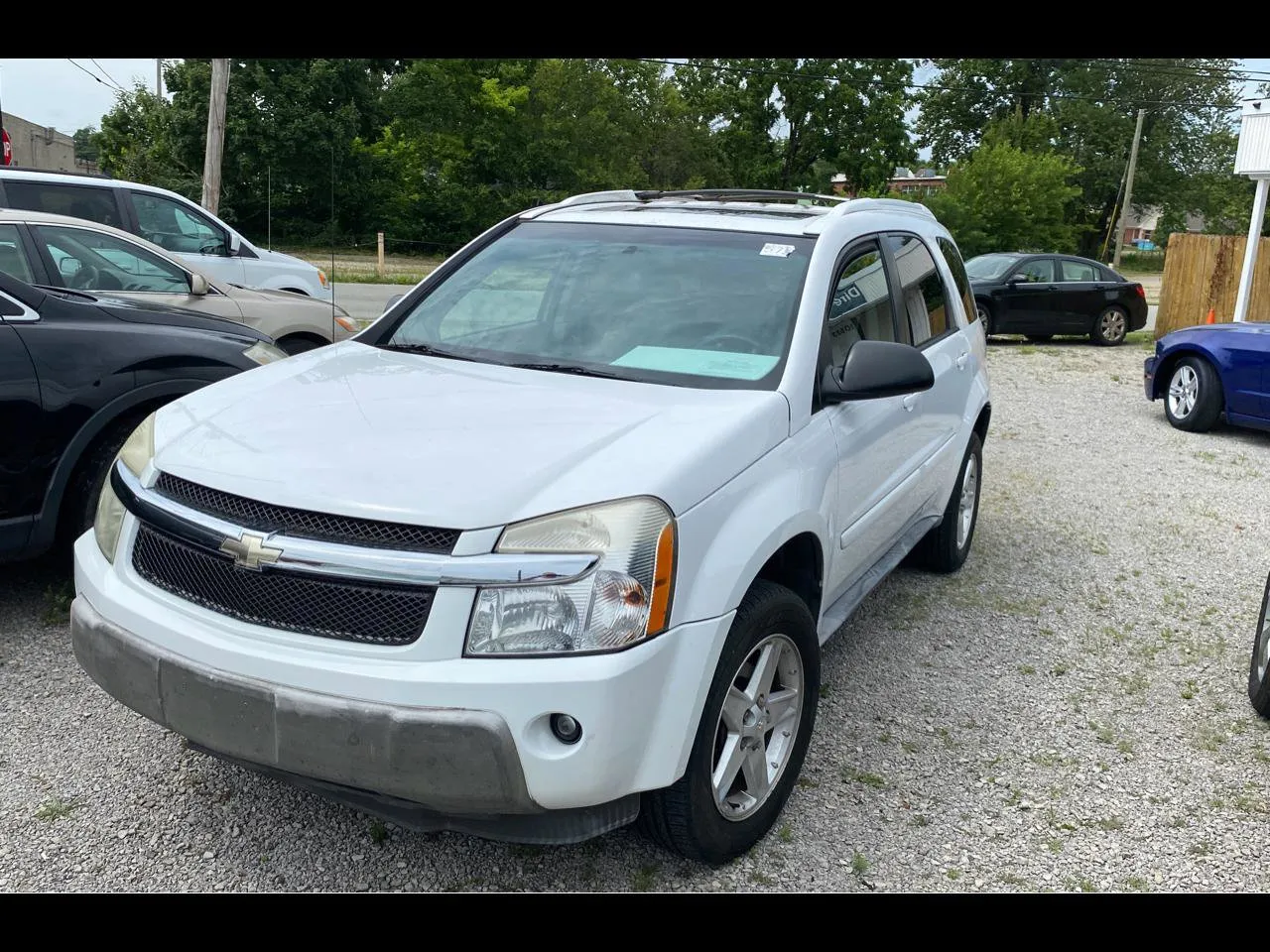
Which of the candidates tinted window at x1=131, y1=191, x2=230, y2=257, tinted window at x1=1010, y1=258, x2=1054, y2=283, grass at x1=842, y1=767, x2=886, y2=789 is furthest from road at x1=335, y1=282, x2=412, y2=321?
grass at x1=842, y1=767, x2=886, y2=789

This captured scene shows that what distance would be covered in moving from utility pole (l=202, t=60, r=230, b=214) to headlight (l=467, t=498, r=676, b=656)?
53.0 feet

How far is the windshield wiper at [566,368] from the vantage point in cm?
342

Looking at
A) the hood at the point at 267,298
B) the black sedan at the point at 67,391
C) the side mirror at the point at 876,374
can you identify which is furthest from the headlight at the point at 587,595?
the hood at the point at 267,298

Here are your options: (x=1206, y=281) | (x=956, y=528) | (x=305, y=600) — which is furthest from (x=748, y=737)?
(x=1206, y=281)

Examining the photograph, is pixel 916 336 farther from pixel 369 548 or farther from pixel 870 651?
pixel 369 548

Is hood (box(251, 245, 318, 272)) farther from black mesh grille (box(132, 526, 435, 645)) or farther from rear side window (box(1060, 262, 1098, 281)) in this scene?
rear side window (box(1060, 262, 1098, 281))

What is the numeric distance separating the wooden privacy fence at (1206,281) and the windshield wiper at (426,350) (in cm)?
1831

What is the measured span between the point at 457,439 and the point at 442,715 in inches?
29.4

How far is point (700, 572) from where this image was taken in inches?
104

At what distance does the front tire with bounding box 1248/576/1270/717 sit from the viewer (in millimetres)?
4121

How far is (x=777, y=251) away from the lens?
3812mm

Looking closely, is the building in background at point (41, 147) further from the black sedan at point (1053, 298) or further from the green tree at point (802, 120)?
the black sedan at point (1053, 298)

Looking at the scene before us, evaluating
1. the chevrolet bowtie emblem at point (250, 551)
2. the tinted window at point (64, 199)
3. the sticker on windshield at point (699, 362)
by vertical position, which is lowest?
the chevrolet bowtie emblem at point (250, 551)

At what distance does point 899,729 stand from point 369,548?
2301 mm
